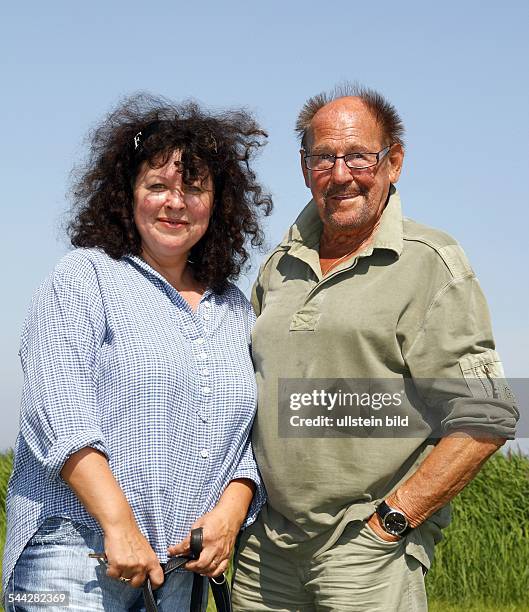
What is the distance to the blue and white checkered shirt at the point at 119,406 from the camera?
2.75m

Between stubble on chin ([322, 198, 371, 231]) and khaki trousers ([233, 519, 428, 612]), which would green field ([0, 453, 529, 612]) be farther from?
stubble on chin ([322, 198, 371, 231])

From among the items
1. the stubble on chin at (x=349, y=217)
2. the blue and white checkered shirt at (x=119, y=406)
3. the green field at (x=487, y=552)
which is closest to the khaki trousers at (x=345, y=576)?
the blue and white checkered shirt at (x=119, y=406)

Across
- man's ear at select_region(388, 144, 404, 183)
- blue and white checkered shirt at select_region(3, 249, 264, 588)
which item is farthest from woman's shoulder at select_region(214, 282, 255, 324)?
man's ear at select_region(388, 144, 404, 183)

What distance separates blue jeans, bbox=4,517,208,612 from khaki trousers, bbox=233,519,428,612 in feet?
2.03

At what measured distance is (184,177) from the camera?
3082 millimetres

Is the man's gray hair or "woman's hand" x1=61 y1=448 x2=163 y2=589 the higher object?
the man's gray hair

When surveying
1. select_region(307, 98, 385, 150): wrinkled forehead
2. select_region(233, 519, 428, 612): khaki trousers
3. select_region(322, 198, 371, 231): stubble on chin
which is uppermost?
select_region(307, 98, 385, 150): wrinkled forehead

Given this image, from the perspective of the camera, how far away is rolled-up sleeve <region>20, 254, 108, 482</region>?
270 centimetres

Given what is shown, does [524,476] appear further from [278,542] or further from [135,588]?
[135,588]

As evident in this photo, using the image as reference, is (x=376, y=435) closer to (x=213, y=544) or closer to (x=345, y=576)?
(x=345, y=576)

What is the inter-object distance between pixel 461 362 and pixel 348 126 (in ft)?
3.15

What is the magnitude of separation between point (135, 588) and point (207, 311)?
934 millimetres

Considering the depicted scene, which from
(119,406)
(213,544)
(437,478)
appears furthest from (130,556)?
(437,478)

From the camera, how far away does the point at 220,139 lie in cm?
325
